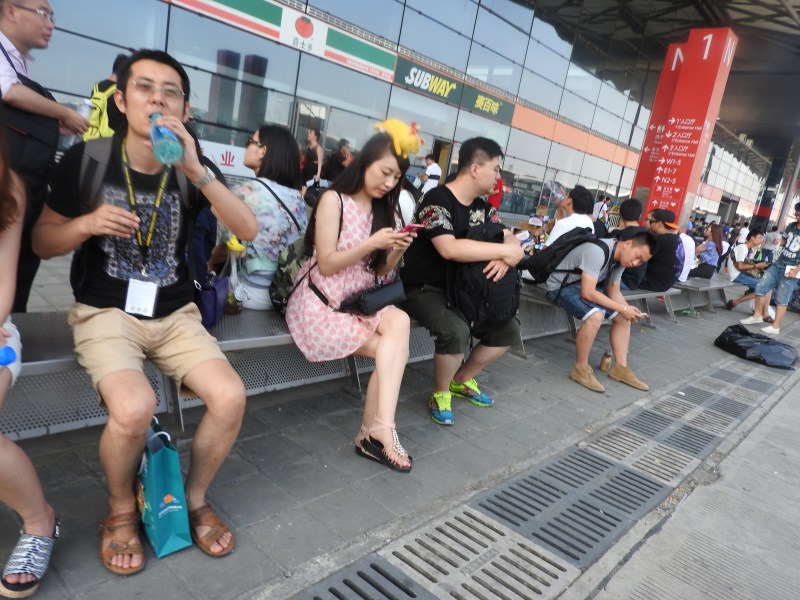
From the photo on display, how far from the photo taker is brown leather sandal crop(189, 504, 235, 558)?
1.87 meters

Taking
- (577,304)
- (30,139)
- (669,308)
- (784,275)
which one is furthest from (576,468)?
(784,275)

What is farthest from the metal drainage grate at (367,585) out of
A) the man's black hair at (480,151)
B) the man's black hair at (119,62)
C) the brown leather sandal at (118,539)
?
the man's black hair at (480,151)

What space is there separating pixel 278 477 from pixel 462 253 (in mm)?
1625

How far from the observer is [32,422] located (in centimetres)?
235

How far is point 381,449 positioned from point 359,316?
0.69m

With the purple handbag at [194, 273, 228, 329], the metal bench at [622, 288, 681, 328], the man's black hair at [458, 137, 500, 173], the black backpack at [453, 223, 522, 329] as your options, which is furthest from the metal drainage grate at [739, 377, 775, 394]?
the purple handbag at [194, 273, 228, 329]

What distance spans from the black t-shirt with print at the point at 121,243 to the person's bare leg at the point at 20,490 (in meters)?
0.45

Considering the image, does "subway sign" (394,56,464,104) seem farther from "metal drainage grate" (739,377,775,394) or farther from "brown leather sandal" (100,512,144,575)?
"brown leather sandal" (100,512,144,575)

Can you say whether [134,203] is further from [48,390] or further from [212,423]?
[48,390]

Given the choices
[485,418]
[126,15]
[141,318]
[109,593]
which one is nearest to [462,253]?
[485,418]

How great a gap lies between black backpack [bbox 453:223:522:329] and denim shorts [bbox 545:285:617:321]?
4.37ft

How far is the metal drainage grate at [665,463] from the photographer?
3.08 metres

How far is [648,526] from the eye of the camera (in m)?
2.53

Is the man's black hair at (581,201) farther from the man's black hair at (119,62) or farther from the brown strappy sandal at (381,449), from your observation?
the man's black hair at (119,62)
